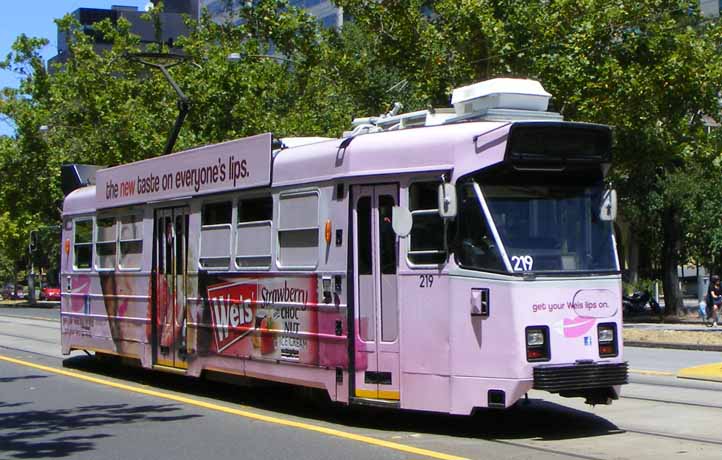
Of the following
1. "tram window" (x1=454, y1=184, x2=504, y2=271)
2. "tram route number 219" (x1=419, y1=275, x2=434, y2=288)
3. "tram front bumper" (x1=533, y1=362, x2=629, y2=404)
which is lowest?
"tram front bumper" (x1=533, y1=362, x2=629, y2=404)

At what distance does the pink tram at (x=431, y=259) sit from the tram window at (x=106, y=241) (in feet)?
12.1

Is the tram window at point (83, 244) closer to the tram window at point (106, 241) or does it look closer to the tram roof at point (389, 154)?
the tram window at point (106, 241)

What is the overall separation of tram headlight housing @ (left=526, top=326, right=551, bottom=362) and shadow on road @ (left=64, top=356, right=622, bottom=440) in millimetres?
936

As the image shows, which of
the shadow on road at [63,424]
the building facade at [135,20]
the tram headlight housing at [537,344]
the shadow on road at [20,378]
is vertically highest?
the building facade at [135,20]

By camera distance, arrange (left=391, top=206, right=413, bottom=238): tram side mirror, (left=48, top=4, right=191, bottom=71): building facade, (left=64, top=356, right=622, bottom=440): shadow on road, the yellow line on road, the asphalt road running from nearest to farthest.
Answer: the yellow line on road < the asphalt road < (left=391, top=206, right=413, bottom=238): tram side mirror < (left=64, top=356, right=622, bottom=440): shadow on road < (left=48, top=4, right=191, bottom=71): building facade

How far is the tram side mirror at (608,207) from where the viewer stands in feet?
33.1

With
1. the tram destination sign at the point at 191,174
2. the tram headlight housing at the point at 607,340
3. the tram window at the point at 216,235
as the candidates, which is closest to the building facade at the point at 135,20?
the tram destination sign at the point at 191,174

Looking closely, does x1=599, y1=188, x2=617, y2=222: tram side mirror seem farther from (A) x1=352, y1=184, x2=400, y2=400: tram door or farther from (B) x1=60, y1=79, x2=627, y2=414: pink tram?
(A) x1=352, y1=184, x2=400, y2=400: tram door

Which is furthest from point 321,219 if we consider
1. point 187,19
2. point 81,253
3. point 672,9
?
point 187,19

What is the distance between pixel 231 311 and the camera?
12828 mm

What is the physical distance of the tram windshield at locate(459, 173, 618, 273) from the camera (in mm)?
9664

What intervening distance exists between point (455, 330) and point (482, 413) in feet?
6.84

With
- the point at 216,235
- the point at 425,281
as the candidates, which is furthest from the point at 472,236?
the point at 216,235

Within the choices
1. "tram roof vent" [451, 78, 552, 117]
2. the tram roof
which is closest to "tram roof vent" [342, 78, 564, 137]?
"tram roof vent" [451, 78, 552, 117]
